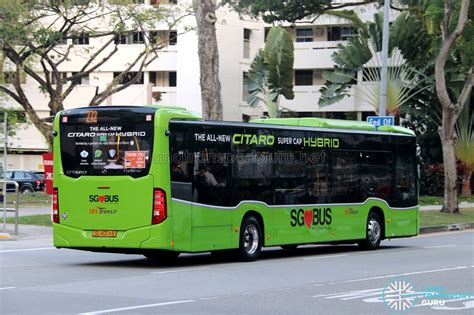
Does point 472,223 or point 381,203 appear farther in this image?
point 472,223

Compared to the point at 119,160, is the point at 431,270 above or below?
below

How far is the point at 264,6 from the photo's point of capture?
147ft

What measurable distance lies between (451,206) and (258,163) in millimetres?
19395

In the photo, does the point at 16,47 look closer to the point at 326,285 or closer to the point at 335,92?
the point at 335,92

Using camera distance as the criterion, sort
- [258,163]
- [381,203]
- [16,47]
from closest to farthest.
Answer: [258,163] < [381,203] < [16,47]

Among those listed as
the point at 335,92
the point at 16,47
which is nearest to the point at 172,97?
the point at 335,92

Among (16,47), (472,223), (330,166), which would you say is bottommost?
(472,223)

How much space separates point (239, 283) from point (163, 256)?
4596 mm

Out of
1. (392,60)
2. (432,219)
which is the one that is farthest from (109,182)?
(392,60)

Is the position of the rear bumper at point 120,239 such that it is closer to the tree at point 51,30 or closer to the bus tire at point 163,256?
the bus tire at point 163,256

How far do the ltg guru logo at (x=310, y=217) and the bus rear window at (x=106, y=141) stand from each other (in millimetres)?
4659

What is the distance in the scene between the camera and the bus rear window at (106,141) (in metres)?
16.9

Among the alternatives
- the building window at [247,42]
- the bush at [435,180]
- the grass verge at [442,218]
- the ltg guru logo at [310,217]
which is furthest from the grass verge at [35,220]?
the building window at [247,42]

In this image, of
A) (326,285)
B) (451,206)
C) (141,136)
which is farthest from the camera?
(451,206)
